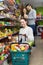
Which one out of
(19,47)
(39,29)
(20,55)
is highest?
(39,29)

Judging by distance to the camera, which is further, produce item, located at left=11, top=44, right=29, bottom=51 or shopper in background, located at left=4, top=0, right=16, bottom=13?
shopper in background, located at left=4, top=0, right=16, bottom=13

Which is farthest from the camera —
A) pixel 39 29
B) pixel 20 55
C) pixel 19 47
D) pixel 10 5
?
pixel 39 29

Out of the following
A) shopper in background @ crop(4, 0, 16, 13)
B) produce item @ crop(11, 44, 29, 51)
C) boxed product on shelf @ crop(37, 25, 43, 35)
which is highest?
shopper in background @ crop(4, 0, 16, 13)

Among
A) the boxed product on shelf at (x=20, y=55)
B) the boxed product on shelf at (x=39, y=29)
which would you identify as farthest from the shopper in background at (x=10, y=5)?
the boxed product on shelf at (x=39, y=29)

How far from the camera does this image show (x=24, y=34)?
252 inches

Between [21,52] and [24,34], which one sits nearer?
[21,52]

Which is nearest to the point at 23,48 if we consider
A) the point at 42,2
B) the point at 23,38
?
the point at 23,38

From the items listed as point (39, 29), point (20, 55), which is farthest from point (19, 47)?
point (39, 29)

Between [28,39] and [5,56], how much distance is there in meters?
1.40

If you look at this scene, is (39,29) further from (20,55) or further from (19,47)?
(20,55)

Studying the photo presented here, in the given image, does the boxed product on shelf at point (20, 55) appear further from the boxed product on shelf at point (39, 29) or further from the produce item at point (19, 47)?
the boxed product on shelf at point (39, 29)

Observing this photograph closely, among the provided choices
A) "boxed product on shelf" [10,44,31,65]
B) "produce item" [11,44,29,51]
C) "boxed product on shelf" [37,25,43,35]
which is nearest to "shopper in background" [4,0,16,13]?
"produce item" [11,44,29,51]

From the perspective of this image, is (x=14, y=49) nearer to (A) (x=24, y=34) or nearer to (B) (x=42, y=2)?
(A) (x=24, y=34)

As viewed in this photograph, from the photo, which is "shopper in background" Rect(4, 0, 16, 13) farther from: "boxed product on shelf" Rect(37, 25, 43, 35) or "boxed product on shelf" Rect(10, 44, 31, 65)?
"boxed product on shelf" Rect(37, 25, 43, 35)
